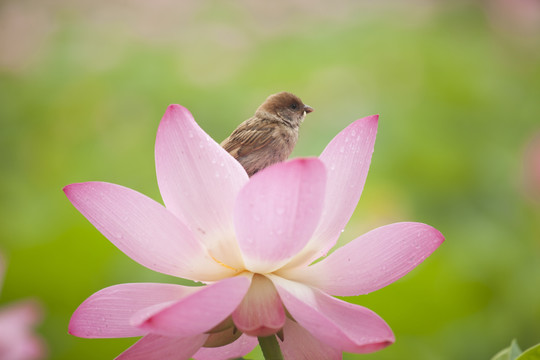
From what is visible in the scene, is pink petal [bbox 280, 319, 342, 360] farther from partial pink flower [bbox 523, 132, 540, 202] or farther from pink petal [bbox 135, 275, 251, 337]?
partial pink flower [bbox 523, 132, 540, 202]

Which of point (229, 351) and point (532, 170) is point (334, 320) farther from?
point (532, 170)

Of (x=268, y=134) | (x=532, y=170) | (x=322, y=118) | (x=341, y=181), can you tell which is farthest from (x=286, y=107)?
(x=322, y=118)

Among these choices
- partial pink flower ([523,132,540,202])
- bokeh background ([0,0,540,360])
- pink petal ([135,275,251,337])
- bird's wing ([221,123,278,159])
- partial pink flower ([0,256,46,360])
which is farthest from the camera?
partial pink flower ([523,132,540,202])

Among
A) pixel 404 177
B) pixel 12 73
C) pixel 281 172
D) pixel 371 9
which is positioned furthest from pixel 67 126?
pixel 281 172

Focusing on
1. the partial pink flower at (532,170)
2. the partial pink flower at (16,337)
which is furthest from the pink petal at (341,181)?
the partial pink flower at (532,170)

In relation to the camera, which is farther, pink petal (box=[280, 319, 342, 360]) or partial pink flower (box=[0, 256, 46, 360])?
partial pink flower (box=[0, 256, 46, 360])

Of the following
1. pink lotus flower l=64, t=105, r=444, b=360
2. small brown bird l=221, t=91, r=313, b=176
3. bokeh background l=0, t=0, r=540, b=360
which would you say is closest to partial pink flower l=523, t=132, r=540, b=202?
bokeh background l=0, t=0, r=540, b=360

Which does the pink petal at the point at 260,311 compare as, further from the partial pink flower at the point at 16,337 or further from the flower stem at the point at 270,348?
the partial pink flower at the point at 16,337
